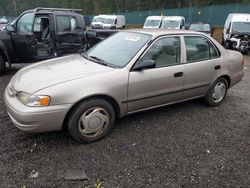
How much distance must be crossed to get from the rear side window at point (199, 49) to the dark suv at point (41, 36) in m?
4.30

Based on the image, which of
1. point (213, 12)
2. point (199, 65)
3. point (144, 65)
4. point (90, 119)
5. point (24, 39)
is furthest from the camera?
point (213, 12)

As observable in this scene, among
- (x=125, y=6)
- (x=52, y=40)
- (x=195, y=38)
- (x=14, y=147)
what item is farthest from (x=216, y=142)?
(x=125, y=6)

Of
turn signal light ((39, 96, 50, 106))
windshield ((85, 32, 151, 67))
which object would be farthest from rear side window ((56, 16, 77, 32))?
turn signal light ((39, 96, 50, 106))

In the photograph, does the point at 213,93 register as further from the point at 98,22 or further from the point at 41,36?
the point at 98,22

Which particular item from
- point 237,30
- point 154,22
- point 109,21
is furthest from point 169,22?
point 109,21

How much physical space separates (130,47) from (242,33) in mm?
12491

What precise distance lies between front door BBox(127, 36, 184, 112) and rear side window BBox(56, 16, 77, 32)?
4.29 m

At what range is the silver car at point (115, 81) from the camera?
10.8ft

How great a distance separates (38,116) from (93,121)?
0.77 metres

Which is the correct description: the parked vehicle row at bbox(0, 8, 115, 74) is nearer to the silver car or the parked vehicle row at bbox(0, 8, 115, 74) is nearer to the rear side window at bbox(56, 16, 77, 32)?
the rear side window at bbox(56, 16, 77, 32)

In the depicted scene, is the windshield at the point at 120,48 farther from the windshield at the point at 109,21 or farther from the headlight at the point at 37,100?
the windshield at the point at 109,21

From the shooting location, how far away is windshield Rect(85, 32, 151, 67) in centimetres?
402

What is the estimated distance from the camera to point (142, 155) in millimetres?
3453

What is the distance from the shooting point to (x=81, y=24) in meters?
8.05
